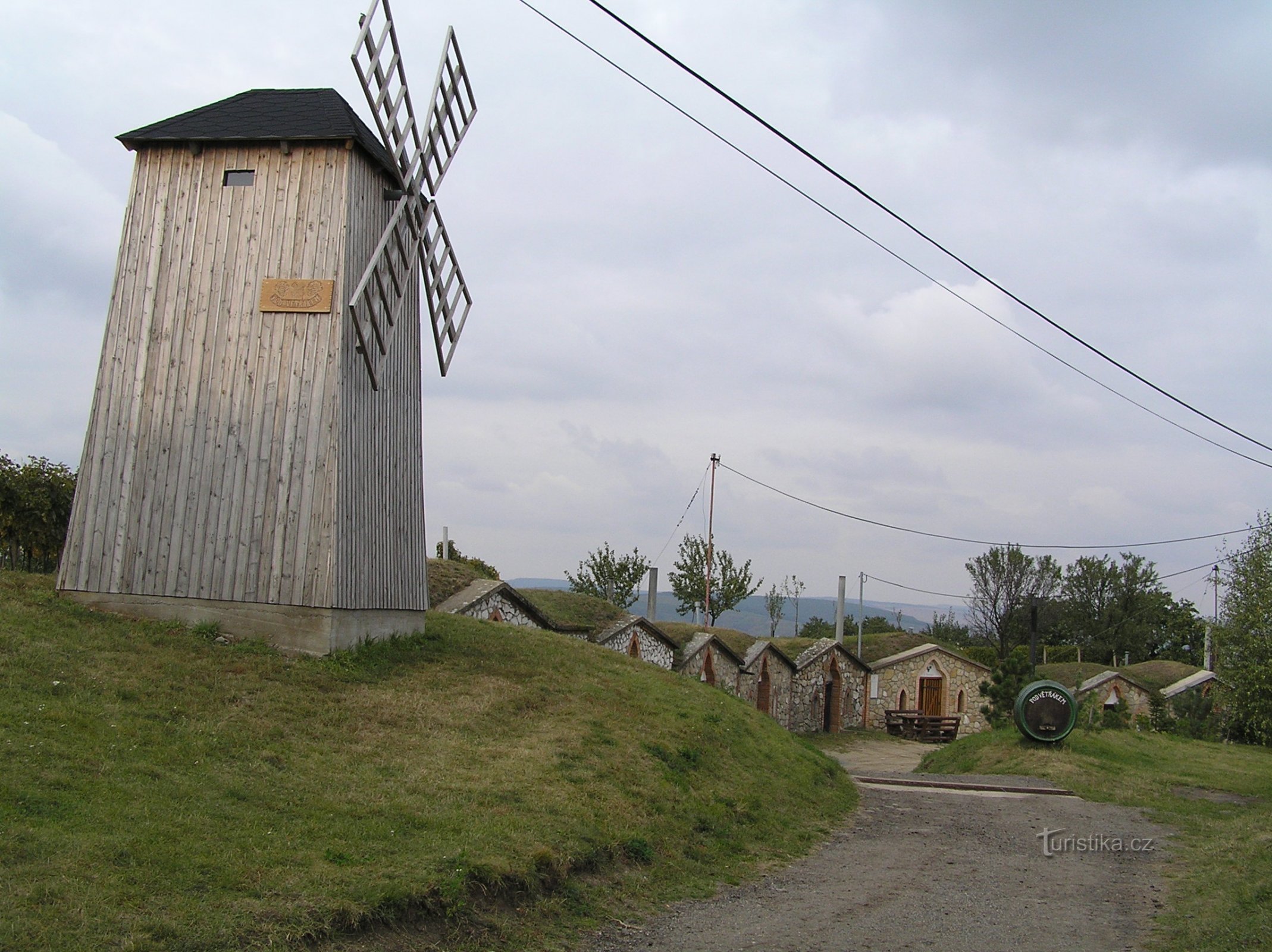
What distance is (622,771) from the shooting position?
1191 centimetres

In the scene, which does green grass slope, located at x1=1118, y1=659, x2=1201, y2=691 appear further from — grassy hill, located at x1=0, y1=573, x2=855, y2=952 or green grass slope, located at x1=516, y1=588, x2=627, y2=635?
grassy hill, located at x1=0, y1=573, x2=855, y2=952

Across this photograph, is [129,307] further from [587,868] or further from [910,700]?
[910,700]

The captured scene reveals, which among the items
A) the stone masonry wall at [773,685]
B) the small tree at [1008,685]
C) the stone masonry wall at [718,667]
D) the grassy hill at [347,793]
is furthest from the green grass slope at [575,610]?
the grassy hill at [347,793]

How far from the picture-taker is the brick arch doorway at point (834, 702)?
4125 centimetres

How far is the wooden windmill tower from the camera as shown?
45.2 feet

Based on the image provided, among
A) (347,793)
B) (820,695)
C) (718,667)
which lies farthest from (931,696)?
(347,793)

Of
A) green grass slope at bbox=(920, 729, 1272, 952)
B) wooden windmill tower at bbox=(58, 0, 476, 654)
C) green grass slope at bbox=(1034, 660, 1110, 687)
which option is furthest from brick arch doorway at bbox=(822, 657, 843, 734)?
wooden windmill tower at bbox=(58, 0, 476, 654)

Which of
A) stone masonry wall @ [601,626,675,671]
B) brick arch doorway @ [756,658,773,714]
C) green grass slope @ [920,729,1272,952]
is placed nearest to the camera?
green grass slope @ [920,729,1272,952]

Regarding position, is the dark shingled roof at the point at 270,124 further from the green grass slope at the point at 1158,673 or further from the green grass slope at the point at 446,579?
the green grass slope at the point at 1158,673

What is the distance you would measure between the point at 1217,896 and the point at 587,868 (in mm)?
5817

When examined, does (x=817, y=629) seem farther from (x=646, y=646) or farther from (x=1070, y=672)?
(x=646, y=646)

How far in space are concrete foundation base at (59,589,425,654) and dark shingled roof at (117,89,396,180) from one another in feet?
22.6

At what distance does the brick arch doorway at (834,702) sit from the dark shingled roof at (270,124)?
31124 mm

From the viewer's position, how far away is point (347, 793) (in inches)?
362
